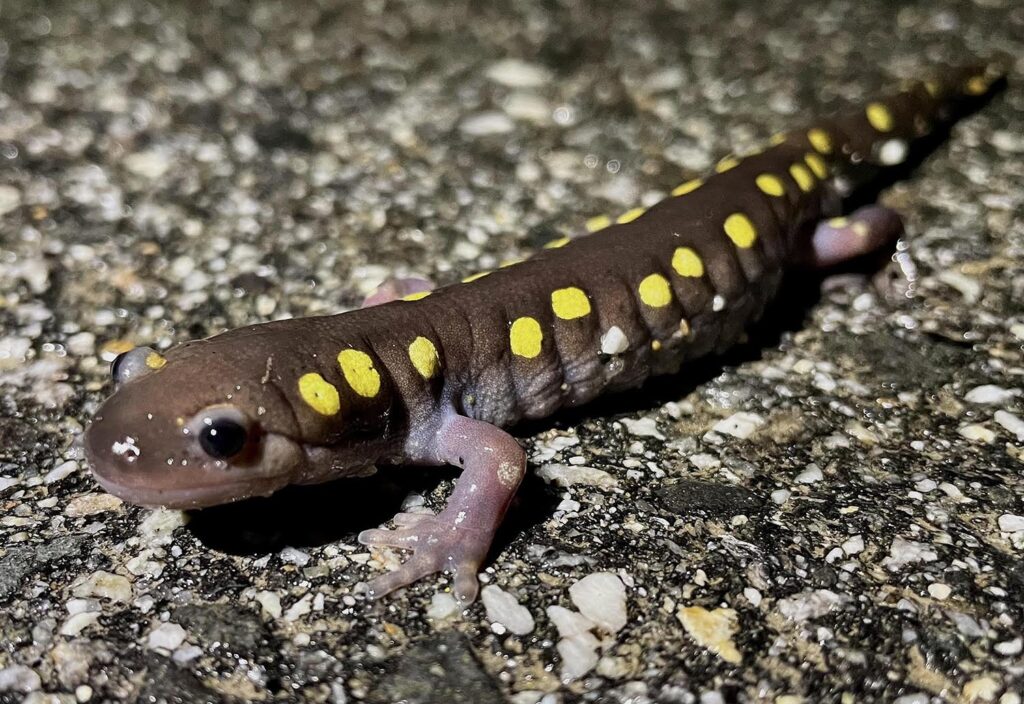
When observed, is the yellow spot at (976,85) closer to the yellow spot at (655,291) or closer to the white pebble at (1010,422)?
the white pebble at (1010,422)

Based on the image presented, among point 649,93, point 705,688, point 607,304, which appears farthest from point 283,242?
point 705,688

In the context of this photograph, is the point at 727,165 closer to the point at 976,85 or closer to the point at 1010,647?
the point at 976,85

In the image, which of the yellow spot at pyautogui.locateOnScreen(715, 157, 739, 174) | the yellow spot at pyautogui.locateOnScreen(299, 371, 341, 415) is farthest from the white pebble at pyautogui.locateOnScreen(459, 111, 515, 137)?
the yellow spot at pyautogui.locateOnScreen(299, 371, 341, 415)

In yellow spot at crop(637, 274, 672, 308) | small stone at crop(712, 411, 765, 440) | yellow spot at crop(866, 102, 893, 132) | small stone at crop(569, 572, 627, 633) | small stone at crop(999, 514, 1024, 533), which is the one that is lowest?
small stone at crop(712, 411, 765, 440)

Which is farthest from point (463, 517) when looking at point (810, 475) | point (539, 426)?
point (810, 475)

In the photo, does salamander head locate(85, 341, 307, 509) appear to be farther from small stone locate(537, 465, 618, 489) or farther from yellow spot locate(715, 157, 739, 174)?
yellow spot locate(715, 157, 739, 174)

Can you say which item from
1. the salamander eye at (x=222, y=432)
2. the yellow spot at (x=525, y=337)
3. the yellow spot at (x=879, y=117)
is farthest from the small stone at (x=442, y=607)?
the yellow spot at (x=879, y=117)
